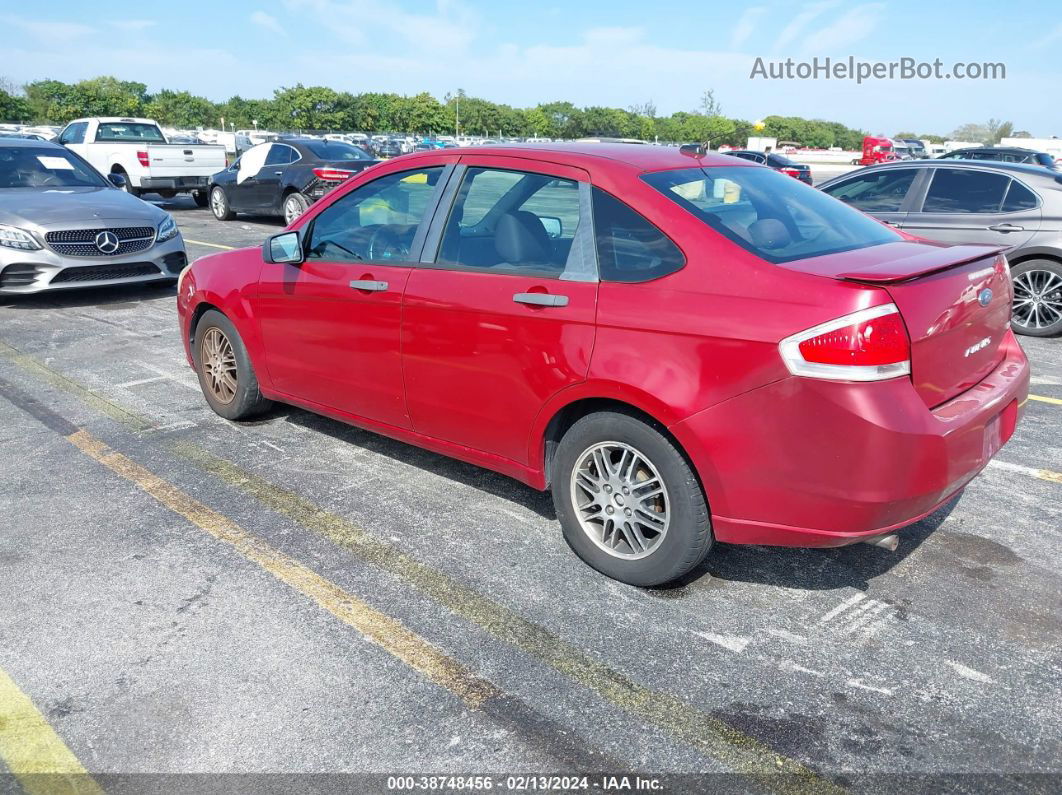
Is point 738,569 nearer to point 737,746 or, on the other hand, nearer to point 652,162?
point 737,746

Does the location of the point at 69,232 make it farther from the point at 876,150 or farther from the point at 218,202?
the point at 876,150

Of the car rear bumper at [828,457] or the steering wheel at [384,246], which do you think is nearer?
the car rear bumper at [828,457]

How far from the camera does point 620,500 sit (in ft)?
11.2

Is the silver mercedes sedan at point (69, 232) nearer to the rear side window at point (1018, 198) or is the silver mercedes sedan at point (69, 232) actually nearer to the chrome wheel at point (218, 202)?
the chrome wheel at point (218, 202)

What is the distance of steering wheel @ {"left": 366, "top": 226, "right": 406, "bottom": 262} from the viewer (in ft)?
13.7

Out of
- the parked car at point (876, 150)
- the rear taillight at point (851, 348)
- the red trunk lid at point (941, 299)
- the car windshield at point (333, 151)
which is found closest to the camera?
the rear taillight at point (851, 348)

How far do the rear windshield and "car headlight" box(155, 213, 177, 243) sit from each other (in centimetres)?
736

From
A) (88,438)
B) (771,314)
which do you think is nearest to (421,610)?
(771,314)

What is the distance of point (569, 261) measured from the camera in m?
3.49

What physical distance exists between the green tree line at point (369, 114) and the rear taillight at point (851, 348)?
8352cm

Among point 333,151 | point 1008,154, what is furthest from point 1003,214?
point 1008,154

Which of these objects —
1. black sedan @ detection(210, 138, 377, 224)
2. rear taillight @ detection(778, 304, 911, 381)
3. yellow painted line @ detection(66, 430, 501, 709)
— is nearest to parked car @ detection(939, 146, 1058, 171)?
black sedan @ detection(210, 138, 377, 224)

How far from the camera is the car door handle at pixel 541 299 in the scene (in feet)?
11.2

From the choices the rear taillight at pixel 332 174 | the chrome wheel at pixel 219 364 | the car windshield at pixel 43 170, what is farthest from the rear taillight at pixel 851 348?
the rear taillight at pixel 332 174
